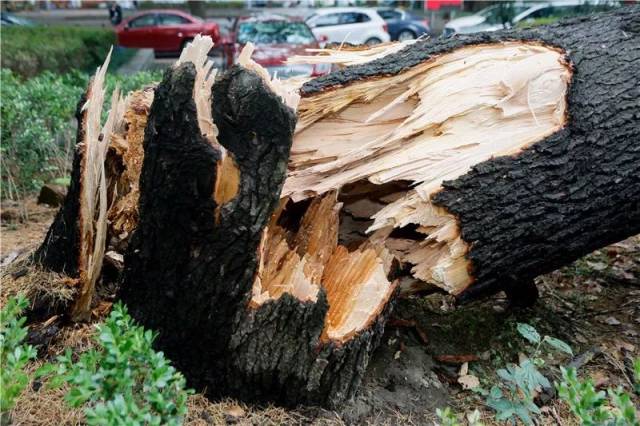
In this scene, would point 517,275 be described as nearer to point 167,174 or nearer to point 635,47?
point 635,47

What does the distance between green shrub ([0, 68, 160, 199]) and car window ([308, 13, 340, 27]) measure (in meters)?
14.7

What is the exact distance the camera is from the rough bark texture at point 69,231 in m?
2.81

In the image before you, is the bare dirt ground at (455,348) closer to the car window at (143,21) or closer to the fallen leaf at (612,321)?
the fallen leaf at (612,321)

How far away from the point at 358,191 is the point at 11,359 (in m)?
1.85

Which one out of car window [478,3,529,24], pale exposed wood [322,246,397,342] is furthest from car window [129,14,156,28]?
pale exposed wood [322,246,397,342]

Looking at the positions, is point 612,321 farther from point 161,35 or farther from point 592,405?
point 161,35

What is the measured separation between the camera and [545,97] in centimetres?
294

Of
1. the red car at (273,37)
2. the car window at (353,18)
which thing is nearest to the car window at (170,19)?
the car window at (353,18)

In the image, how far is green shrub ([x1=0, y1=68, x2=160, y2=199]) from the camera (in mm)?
5105

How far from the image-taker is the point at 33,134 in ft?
16.8

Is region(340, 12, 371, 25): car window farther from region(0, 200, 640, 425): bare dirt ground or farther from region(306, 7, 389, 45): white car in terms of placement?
region(0, 200, 640, 425): bare dirt ground

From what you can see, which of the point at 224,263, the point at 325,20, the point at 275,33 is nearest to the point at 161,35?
the point at 325,20

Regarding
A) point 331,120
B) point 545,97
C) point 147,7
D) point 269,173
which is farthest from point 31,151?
point 147,7

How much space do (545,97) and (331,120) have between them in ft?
3.55
